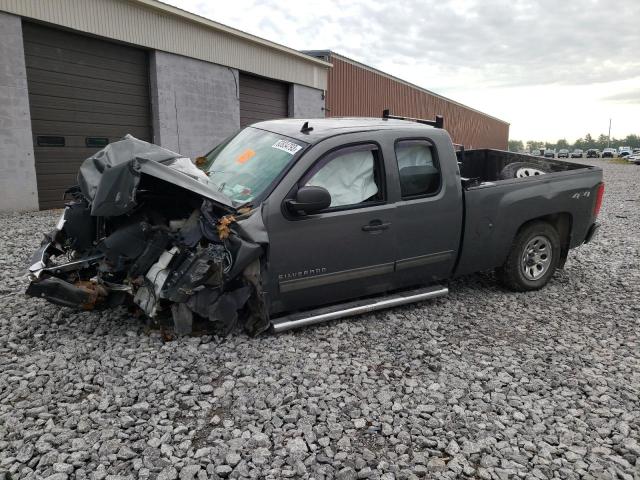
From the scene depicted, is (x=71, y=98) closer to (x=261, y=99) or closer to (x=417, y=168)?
(x=261, y=99)

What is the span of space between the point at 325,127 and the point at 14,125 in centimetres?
778

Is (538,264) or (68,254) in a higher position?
(68,254)

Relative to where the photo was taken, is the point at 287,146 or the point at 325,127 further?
the point at 325,127

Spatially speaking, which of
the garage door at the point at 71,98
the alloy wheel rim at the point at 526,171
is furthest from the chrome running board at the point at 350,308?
the garage door at the point at 71,98

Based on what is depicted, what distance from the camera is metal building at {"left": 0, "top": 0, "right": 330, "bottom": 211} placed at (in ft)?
30.1

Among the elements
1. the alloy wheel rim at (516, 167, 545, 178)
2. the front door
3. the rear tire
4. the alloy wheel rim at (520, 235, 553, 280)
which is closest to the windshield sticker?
the front door

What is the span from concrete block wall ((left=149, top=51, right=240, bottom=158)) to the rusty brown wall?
6.42 metres

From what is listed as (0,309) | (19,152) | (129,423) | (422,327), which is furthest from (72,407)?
(19,152)

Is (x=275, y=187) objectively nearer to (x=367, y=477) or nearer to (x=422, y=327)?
(x=422, y=327)

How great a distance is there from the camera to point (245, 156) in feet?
14.6

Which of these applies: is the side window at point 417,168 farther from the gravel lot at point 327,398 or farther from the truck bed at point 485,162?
the truck bed at point 485,162

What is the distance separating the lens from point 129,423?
2.73m

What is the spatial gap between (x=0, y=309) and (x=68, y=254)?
838 mm

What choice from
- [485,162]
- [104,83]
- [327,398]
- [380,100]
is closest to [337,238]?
[327,398]
